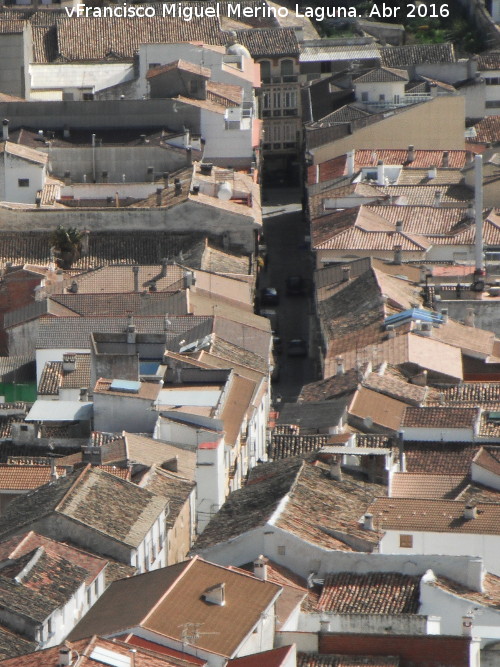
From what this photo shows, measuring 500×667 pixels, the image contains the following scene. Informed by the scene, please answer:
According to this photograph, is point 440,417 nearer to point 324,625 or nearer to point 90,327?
point 90,327

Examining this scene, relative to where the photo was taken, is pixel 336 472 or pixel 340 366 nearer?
pixel 336 472

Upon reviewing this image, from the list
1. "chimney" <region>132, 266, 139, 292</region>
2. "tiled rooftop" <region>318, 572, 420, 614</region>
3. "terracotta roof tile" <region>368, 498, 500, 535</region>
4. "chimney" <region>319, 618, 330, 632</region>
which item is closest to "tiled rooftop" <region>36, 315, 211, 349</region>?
"chimney" <region>132, 266, 139, 292</region>

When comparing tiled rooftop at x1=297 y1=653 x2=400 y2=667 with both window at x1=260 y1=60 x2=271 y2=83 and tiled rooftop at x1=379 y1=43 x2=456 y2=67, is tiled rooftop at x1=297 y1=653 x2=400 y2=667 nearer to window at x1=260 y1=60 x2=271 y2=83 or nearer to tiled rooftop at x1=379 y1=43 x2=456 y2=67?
tiled rooftop at x1=379 y1=43 x2=456 y2=67

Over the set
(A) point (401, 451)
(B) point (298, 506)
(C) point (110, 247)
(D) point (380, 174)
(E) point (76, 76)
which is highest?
(E) point (76, 76)

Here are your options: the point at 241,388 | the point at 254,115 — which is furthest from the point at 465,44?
the point at 241,388

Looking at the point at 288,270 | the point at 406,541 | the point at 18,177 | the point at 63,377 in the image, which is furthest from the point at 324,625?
the point at 18,177

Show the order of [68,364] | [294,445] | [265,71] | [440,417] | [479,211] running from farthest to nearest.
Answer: [265,71]
[479,211]
[68,364]
[440,417]
[294,445]

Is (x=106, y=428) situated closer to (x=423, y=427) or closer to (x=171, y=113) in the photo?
(x=423, y=427)

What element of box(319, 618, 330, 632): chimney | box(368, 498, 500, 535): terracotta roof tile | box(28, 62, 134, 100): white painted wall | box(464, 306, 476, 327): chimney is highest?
box(28, 62, 134, 100): white painted wall
